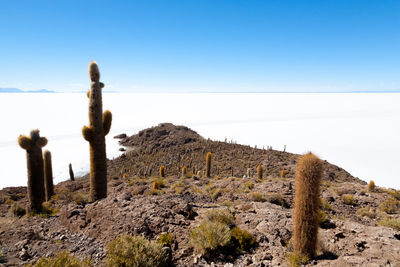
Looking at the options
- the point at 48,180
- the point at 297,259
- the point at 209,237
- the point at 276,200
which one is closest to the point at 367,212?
the point at 276,200

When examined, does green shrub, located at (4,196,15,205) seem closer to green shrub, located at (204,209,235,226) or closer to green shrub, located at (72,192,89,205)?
green shrub, located at (72,192,89,205)

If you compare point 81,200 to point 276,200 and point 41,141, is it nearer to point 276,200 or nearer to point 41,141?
point 41,141

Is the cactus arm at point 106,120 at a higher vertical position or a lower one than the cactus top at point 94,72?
lower

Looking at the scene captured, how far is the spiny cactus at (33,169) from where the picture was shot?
11266mm

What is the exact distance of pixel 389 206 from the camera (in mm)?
11891

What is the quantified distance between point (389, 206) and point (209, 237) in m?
11.9

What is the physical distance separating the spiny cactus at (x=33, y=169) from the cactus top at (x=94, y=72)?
4290mm

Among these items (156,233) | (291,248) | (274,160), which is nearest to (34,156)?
(156,233)

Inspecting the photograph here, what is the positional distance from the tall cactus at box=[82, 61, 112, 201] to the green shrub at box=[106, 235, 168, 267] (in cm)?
657

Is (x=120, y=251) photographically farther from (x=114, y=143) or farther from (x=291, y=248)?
(x=114, y=143)

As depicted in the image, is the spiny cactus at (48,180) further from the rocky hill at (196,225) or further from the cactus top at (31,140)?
the cactus top at (31,140)

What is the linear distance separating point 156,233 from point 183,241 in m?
0.91

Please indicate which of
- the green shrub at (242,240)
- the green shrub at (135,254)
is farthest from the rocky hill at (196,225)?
the green shrub at (135,254)

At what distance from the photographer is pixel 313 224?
Result: 5043mm
